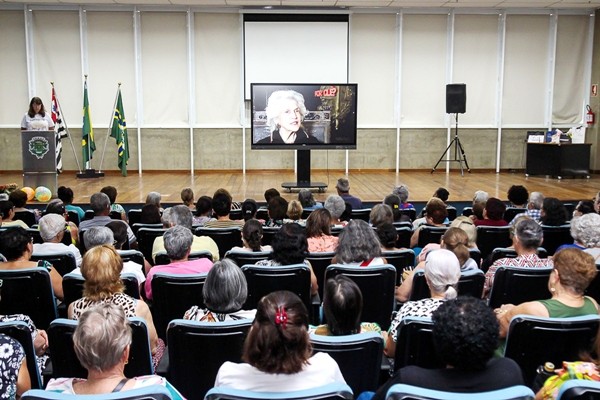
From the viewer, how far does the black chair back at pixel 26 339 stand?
8.18 feet

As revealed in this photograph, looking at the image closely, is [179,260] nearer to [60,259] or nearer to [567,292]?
[60,259]

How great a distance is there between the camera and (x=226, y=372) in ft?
6.74

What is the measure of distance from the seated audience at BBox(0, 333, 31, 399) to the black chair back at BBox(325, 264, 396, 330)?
1761mm

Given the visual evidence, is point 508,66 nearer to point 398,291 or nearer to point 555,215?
point 555,215

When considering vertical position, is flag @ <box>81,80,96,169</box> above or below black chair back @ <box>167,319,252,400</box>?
above

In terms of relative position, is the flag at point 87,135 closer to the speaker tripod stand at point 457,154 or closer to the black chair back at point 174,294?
the speaker tripod stand at point 457,154

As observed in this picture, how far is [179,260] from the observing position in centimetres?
392

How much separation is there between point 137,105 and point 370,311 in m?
11.5

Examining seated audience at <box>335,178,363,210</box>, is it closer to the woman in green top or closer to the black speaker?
the woman in green top

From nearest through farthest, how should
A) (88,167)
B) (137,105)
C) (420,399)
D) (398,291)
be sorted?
(420,399)
(398,291)
(88,167)
(137,105)

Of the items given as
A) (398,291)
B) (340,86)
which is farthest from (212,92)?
(398,291)

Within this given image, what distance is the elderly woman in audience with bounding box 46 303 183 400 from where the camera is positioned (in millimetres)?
1978

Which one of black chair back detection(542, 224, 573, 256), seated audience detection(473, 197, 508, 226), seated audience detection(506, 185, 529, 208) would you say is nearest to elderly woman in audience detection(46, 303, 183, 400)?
seated audience detection(473, 197, 508, 226)

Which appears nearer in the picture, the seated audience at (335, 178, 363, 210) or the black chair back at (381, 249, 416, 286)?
the black chair back at (381, 249, 416, 286)
